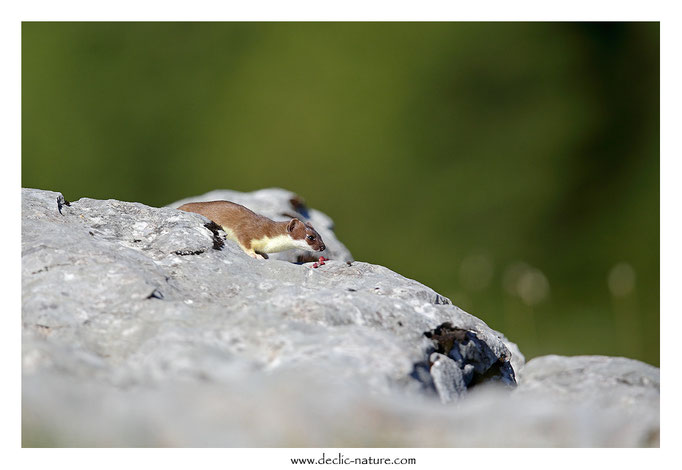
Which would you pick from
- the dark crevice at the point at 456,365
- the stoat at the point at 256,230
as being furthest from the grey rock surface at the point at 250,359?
the stoat at the point at 256,230

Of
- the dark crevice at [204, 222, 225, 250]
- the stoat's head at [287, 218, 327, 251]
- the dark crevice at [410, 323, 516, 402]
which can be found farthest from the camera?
the stoat's head at [287, 218, 327, 251]

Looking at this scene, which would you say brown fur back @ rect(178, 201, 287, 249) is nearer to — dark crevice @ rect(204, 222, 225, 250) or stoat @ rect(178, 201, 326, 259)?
stoat @ rect(178, 201, 326, 259)

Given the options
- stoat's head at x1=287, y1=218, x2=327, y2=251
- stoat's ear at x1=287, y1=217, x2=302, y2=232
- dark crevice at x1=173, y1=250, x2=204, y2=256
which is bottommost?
dark crevice at x1=173, y1=250, x2=204, y2=256

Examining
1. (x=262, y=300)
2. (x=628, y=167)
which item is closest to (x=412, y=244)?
(x=628, y=167)

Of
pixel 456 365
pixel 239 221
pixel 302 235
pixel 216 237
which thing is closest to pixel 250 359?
pixel 456 365

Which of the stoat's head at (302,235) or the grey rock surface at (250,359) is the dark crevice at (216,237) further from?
the stoat's head at (302,235)

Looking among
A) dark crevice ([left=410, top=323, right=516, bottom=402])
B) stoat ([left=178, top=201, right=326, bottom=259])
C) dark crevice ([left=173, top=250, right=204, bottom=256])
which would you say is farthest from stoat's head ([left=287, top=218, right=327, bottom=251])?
dark crevice ([left=410, top=323, right=516, bottom=402])
